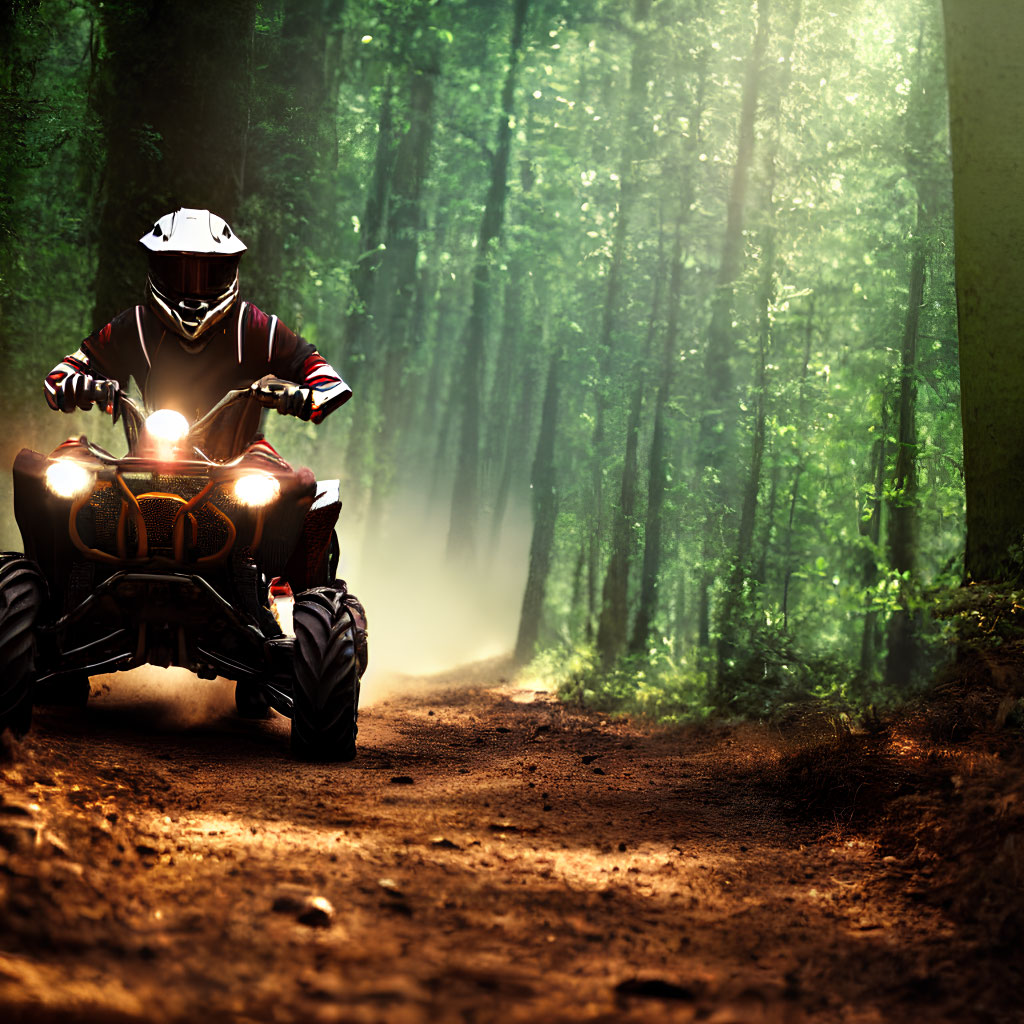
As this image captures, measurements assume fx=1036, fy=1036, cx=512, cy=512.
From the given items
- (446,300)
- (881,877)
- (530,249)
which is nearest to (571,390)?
(530,249)

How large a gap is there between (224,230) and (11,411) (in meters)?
12.2

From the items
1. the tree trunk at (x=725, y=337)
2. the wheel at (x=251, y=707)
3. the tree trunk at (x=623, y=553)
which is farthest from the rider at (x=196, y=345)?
the tree trunk at (x=623, y=553)

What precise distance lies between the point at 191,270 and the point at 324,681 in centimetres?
289

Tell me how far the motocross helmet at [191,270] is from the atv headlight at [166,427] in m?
0.94

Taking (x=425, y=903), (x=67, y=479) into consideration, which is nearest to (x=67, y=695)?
(x=67, y=479)

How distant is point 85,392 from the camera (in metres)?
6.41

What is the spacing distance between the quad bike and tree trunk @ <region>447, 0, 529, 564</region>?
76.2 ft

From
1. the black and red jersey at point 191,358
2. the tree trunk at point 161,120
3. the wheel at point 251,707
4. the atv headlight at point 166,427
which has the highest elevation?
the tree trunk at point 161,120

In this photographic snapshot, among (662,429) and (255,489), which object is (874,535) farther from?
(255,489)

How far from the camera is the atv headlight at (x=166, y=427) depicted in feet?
20.2

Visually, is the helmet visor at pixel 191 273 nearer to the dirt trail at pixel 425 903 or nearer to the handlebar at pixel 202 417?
the handlebar at pixel 202 417

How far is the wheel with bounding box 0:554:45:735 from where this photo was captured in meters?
5.14

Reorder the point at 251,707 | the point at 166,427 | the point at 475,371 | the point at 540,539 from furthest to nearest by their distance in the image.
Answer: the point at 475,371 → the point at 540,539 → the point at 251,707 → the point at 166,427

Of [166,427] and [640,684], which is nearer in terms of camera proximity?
[166,427]
